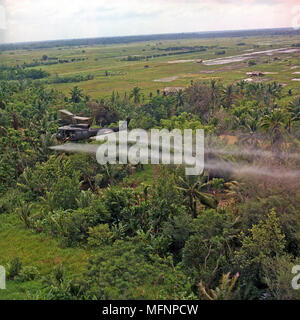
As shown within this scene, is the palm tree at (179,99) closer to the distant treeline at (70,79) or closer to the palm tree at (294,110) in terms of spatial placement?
the palm tree at (294,110)

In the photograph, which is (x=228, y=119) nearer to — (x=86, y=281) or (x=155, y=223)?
(x=155, y=223)

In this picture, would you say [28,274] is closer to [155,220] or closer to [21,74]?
[155,220]

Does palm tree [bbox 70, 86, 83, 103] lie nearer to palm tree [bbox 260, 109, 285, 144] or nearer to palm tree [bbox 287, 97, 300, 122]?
palm tree [bbox 287, 97, 300, 122]

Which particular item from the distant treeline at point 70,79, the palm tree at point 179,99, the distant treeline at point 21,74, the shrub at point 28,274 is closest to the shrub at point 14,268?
the shrub at point 28,274

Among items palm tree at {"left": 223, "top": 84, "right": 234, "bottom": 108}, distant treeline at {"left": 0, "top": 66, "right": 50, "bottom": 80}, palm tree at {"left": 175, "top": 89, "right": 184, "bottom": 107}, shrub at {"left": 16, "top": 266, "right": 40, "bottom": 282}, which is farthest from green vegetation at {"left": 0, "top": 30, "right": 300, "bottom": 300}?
distant treeline at {"left": 0, "top": 66, "right": 50, "bottom": 80}

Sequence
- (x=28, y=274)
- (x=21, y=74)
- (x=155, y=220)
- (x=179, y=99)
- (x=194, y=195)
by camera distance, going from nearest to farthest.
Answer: (x=28, y=274)
(x=155, y=220)
(x=194, y=195)
(x=179, y=99)
(x=21, y=74)

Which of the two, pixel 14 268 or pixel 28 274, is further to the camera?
pixel 14 268

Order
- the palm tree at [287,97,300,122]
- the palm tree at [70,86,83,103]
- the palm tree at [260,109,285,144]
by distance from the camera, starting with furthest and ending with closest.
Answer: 1. the palm tree at [70,86,83,103]
2. the palm tree at [287,97,300,122]
3. the palm tree at [260,109,285,144]

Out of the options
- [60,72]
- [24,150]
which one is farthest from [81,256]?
[60,72]

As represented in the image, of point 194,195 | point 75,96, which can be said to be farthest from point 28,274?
point 75,96

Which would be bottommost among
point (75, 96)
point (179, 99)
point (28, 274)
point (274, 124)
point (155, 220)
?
point (28, 274)

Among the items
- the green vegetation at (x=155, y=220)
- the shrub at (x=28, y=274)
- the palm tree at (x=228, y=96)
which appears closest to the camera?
the green vegetation at (x=155, y=220)
